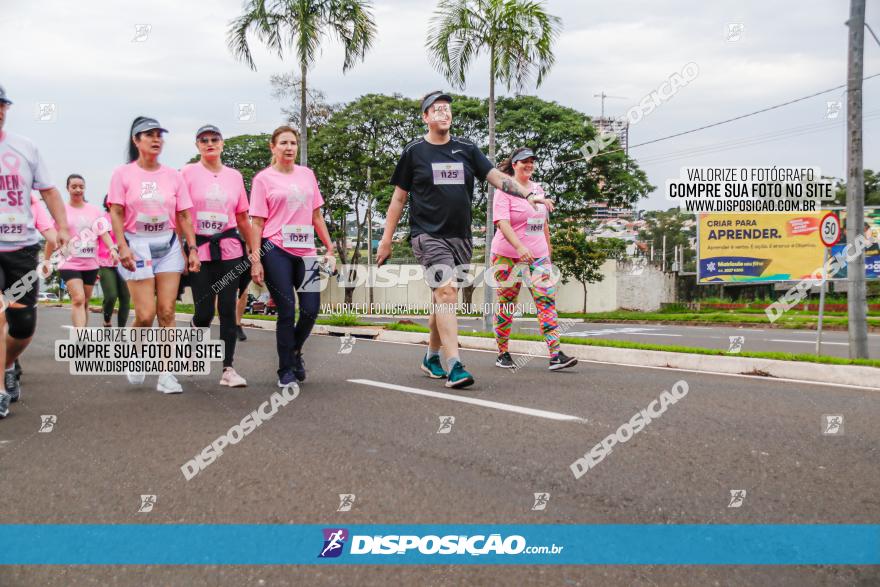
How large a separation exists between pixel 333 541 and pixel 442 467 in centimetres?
96

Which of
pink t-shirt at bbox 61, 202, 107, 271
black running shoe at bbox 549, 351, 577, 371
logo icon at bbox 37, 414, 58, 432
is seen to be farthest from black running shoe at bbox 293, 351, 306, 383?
pink t-shirt at bbox 61, 202, 107, 271

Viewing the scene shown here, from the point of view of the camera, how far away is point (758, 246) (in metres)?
33.0

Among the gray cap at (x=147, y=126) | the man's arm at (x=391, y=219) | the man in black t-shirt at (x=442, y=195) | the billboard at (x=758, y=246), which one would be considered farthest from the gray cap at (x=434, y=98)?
the billboard at (x=758, y=246)

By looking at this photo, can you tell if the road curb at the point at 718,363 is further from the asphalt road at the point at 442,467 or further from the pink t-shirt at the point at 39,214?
the pink t-shirt at the point at 39,214

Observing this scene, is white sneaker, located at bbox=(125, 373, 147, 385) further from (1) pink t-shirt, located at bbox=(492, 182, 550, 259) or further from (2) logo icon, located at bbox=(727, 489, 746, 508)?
(2) logo icon, located at bbox=(727, 489, 746, 508)

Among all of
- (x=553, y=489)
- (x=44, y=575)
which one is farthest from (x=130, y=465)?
(x=553, y=489)

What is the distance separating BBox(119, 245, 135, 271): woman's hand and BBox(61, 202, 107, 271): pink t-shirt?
2836 mm

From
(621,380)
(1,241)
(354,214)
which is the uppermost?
(354,214)

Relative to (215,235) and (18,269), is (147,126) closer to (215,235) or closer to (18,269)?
(215,235)

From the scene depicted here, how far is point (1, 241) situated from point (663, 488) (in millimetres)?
4409

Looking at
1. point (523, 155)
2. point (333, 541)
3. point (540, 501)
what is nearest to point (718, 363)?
point (523, 155)

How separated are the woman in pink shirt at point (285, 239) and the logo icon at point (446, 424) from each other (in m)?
1.95

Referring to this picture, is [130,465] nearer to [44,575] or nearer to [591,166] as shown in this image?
[44,575]

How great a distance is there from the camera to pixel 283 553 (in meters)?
2.41
